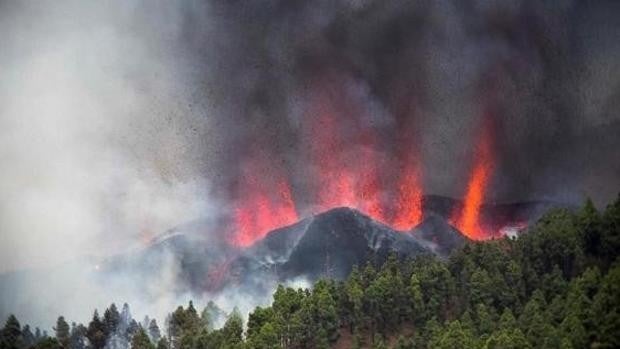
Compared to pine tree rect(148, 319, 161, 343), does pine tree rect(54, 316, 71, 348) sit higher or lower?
lower

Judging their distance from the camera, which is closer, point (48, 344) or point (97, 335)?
point (48, 344)

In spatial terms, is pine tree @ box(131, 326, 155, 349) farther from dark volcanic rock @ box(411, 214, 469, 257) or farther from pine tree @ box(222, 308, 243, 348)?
dark volcanic rock @ box(411, 214, 469, 257)

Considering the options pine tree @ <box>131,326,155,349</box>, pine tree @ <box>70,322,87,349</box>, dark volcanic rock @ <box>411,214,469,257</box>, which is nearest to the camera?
pine tree @ <box>131,326,155,349</box>

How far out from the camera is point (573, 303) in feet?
253

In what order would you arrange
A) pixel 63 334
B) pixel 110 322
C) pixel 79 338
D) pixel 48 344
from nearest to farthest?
pixel 48 344 → pixel 63 334 → pixel 110 322 → pixel 79 338

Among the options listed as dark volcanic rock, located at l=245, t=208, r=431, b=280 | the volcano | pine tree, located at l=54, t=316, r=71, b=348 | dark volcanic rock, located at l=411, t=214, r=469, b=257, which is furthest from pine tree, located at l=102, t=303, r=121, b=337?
dark volcanic rock, located at l=411, t=214, r=469, b=257

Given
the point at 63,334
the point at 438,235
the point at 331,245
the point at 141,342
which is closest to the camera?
the point at 141,342

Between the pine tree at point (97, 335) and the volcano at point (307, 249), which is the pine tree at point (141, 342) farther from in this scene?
the volcano at point (307, 249)

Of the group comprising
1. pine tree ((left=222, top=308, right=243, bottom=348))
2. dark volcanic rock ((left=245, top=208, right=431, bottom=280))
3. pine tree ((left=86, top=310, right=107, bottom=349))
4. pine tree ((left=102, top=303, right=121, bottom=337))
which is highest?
dark volcanic rock ((left=245, top=208, right=431, bottom=280))

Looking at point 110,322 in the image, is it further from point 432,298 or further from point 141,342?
point 432,298

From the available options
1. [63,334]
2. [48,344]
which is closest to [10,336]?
[48,344]

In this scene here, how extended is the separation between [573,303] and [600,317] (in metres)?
Answer: 5.64

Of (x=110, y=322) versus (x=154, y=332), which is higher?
(x=154, y=332)

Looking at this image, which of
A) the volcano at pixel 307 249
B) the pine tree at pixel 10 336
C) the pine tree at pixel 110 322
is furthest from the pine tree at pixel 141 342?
the volcano at pixel 307 249
